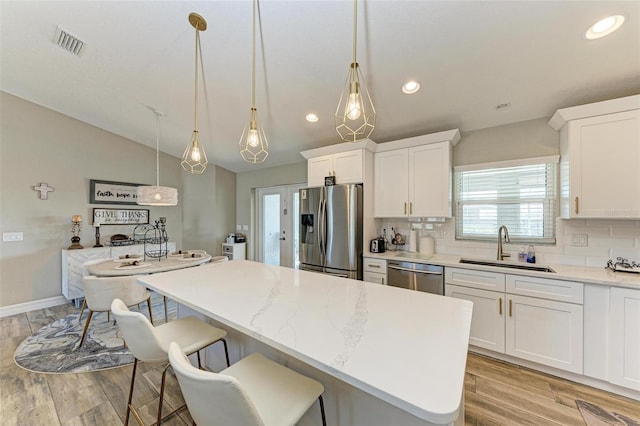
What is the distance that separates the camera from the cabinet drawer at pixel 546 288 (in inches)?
78.2

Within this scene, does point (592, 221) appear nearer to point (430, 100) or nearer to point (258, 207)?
point (430, 100)

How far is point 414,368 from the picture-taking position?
78 centimetres

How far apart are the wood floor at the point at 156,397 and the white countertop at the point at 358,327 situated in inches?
35.9

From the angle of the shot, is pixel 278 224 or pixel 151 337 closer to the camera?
pixel 151 337

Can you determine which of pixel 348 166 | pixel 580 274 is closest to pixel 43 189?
pixel 348 166

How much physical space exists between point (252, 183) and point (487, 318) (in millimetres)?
4664

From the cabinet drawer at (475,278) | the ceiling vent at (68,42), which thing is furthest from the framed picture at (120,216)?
the cabinet drawer at (475,278)

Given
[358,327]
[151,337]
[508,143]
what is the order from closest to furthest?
[358,327], [151,337], [508,143]

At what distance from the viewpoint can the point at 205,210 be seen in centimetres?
550

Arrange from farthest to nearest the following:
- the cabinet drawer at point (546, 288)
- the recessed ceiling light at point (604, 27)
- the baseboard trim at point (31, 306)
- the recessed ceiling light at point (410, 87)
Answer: the baseboard trim at point (31, 306), the recessed ceiling light at point (410, 87), the cabinet drawer at point (546, 288), the recessed ceiling light at point (604, 27)

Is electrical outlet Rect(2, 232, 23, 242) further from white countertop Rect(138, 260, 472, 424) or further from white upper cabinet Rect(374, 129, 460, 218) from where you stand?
white upper cabinet Rect(374, 129, 460, 218)

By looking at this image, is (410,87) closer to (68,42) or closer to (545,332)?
(545,332)

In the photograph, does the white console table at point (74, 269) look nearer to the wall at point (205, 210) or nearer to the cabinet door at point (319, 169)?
the wall at point (205, 210)

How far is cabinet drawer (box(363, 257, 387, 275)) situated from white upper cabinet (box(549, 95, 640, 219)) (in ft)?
5.83
